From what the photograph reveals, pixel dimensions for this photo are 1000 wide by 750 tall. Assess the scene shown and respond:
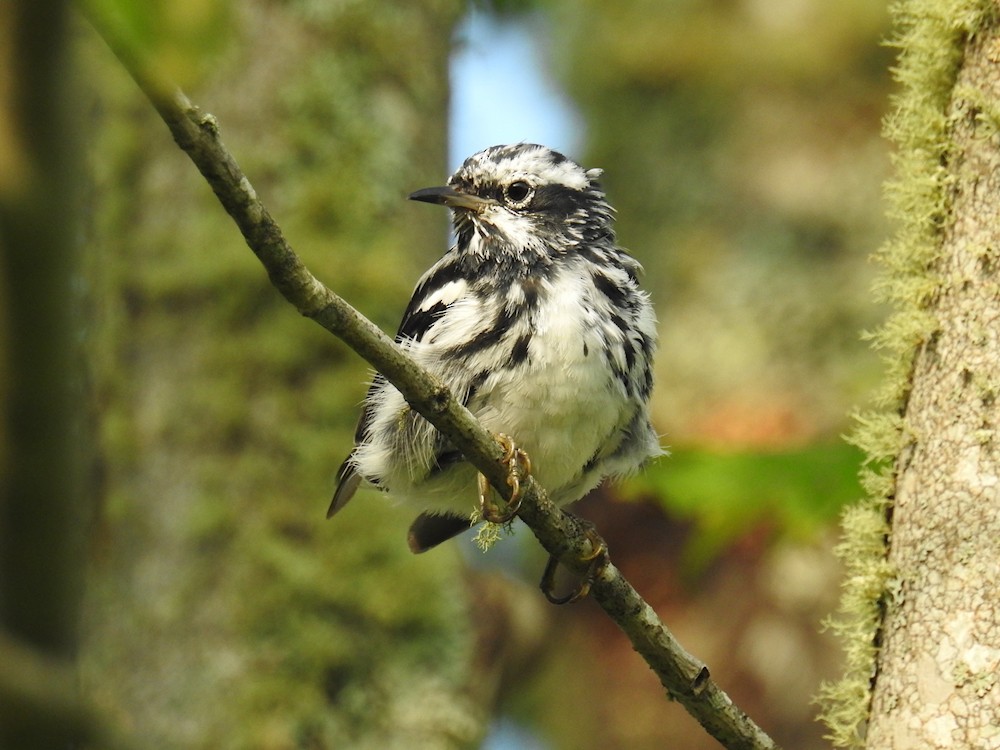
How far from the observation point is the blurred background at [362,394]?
218 inches

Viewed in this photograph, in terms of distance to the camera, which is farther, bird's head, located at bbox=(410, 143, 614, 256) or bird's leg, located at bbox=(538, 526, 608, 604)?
bird's head, located at bbox=(410, 143, 614, 256)

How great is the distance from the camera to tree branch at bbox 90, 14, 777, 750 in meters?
2.21

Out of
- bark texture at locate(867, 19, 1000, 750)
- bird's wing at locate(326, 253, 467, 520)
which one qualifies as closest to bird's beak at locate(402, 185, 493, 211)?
bird's wing at locate(326, 253, 467, 520)

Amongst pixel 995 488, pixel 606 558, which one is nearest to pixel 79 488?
pixel 606 558

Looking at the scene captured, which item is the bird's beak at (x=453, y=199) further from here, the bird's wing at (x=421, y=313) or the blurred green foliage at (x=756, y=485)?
the blurred green foliage at (x=756, y=485)

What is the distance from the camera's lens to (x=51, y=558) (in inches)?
96.3

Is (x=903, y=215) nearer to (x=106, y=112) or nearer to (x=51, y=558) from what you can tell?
(x=51, y=558)

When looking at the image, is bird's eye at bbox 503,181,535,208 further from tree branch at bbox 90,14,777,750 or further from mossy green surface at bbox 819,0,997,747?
mossy green surface at bbox 819,0,997,747

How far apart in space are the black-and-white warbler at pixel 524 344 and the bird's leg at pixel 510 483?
0.25 m

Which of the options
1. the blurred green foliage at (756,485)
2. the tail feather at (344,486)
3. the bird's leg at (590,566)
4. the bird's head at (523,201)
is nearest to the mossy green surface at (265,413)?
the tail feather at (344,486)

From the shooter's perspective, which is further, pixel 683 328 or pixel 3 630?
pixel 683 328

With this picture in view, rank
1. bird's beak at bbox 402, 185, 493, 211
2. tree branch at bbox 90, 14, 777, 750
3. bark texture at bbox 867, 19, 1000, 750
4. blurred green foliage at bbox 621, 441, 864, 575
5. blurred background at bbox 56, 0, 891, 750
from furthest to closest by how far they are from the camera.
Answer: blurred background at bbox 56, 0, 891, 750 → bird's beak at bbox 402, 185, 493, 211 → blurred green foliage at bbox 621, 441, 864, 575 → bark texture at bbox 867, 19, 1000, 750 → tree branch at bbox 90, 14, 777, 750

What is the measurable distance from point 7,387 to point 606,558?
5.34 feet

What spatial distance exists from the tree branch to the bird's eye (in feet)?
4.28
